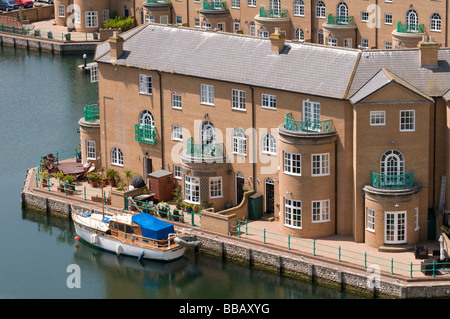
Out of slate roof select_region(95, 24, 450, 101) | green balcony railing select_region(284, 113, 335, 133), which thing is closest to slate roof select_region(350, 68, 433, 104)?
slate roof select_region(95, 24, 450, 101)

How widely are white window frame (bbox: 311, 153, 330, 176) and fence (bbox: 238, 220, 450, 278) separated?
4.31 meters

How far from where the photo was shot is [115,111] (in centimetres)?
8800

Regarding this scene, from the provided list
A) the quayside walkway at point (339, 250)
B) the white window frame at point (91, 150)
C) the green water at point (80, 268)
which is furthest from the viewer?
the white window frame at point (91, 150)

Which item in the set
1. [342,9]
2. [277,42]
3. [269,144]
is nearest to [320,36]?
[342,9]

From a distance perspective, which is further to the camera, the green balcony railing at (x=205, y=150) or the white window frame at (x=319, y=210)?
the green balcony railing at (x=205, y=150)

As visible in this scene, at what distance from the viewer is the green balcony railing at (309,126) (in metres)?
75.9

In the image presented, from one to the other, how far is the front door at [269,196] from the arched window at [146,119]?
10.4m

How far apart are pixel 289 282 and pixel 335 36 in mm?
45215

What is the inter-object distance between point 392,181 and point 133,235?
681 inches

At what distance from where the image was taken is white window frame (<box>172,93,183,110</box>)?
83938mm

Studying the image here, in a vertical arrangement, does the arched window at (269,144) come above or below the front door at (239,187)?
above

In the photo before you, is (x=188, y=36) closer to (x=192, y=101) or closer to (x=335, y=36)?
(x=192, y=101)

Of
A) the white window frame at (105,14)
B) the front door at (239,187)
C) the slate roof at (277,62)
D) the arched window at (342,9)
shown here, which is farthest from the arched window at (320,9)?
the front door at (239,187)

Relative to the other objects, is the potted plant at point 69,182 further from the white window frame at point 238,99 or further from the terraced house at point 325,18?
the terraced house at point 325,18
